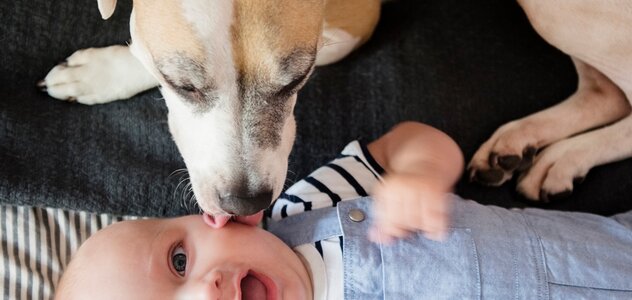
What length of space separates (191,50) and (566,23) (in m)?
0.97

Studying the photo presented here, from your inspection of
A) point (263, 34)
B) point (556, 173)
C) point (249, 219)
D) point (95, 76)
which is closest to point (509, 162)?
point (556, 173)

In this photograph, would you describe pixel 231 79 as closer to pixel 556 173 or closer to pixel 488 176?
pixel 488 176

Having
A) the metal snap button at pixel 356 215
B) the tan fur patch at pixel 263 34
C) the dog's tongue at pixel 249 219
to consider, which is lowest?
the metal snap button at pixel 356 215

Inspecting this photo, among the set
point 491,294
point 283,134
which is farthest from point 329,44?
point 491,294

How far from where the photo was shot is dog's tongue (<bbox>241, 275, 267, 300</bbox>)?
1345 mm

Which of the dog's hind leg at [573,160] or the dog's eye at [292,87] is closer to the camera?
the dog's eye at [292,87]

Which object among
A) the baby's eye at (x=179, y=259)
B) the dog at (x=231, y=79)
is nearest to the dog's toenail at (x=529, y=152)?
the dog at (x=231, y=79)

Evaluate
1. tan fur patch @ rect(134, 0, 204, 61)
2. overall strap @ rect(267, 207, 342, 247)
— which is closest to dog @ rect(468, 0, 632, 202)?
overall strap @ rect(267, 207, 342, 247)

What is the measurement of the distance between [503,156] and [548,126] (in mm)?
166

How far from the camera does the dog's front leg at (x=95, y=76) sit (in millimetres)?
1718

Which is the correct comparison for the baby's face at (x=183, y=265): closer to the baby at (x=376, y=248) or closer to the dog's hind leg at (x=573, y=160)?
the baby at (x=376, y=248)

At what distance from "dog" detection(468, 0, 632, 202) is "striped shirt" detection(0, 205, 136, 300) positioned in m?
0.97

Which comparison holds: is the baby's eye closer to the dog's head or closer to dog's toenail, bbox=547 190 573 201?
the dog's head

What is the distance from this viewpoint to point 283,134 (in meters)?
1.38
